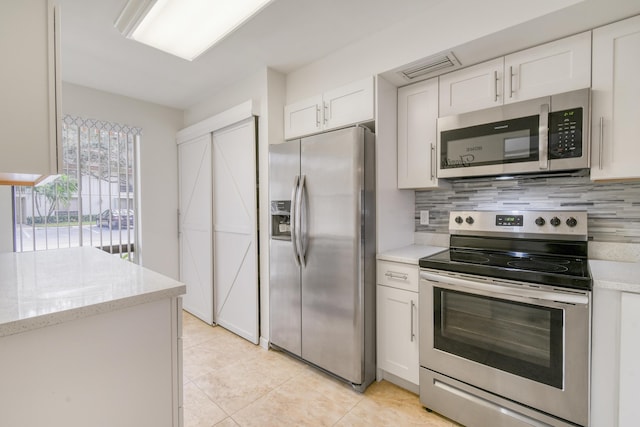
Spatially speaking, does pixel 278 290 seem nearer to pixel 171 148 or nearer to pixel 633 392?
pixel 633 392

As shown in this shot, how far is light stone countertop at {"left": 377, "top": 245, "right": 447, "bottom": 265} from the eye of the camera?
1962mm

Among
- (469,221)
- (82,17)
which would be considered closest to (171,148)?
(82,17)

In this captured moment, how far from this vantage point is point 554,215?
6.01ft

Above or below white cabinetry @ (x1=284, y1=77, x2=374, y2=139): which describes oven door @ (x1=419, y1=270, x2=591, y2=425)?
below

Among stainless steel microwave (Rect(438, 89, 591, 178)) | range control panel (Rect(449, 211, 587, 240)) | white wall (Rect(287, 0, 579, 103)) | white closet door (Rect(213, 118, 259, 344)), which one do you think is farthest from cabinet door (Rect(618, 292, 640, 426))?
white closet door (Rect(213, 118, 259, 344))

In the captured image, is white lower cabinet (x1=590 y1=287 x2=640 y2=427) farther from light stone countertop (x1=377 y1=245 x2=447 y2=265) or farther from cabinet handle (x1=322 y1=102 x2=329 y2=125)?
cabinet handle (x1=322 y1=102 x2=329 y2=125)

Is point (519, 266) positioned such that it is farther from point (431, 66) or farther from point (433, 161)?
point (431, 66)

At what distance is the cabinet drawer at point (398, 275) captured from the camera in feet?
6.37

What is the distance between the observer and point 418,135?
221cm

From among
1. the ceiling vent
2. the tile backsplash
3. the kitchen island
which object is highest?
the ceiling vent

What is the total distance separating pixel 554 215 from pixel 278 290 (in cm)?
205

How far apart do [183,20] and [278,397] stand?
101 inches

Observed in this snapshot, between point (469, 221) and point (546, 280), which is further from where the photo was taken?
point (469, 221)

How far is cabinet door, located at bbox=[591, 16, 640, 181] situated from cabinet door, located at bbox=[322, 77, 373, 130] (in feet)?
4.13
